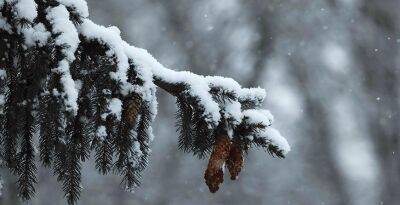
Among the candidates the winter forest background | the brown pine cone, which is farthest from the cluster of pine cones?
the winter forest background

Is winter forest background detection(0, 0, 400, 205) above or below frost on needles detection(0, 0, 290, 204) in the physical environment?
above

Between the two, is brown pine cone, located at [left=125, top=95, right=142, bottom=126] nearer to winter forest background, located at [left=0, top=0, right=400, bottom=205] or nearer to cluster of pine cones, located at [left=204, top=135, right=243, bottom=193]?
cluster of pine cones, located at [left=204, top=135, right=243, bottom=193]

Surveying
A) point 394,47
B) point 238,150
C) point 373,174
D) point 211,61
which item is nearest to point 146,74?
point 238,150

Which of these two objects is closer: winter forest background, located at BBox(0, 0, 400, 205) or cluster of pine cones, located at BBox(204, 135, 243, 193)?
cluster of pine cones, located at BBox(204, 135, 243, 193)

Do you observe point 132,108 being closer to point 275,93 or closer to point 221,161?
point 221,161

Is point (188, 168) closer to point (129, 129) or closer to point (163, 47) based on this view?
point (163, 47)

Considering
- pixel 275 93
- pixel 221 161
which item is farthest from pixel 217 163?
pixel 275 93

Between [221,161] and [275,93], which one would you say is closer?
[221,161]

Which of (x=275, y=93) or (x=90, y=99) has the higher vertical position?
(x=275, y=93)

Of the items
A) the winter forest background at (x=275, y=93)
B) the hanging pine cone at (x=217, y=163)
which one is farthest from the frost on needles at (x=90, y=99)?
the winter forest background at (x=275, y=93)
